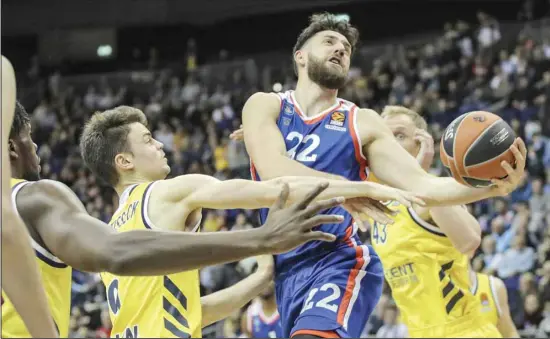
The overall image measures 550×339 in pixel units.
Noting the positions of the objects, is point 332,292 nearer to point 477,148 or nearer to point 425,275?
point 477,148

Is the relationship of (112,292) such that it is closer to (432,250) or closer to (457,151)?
(457,151)

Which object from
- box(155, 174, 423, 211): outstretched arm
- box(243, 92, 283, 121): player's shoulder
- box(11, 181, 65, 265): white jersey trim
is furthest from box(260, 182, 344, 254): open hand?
box(243, 92, 283, 121): player's shoulder

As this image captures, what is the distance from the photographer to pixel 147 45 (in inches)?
1061

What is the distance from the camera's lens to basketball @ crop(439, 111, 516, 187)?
14.3 feet

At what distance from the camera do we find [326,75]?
18.5 ft

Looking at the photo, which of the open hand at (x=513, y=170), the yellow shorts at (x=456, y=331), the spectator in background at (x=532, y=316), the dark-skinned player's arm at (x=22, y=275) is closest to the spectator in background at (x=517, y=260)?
the spectator in background at (x=532, y=316)

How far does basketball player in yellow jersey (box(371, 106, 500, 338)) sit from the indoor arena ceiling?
19.0 m

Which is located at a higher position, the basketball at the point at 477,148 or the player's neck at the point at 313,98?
the player's neck at the point at 313,98

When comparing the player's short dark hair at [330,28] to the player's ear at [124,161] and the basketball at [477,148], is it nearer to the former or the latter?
the basketball at [477,148]

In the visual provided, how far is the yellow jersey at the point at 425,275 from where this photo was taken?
6602 millimetres

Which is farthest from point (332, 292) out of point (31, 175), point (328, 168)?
point (31, 175)

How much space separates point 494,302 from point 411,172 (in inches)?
127

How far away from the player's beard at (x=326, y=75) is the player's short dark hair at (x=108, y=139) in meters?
1.34

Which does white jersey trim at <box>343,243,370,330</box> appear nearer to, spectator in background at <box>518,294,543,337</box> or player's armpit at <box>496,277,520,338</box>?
player's armpit at <box>496,277,520,338</box>
